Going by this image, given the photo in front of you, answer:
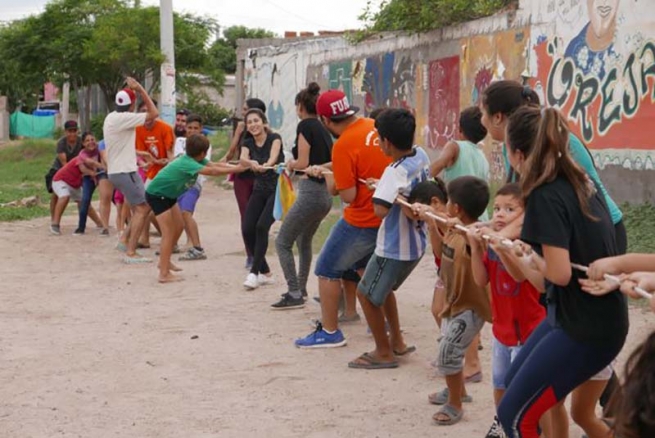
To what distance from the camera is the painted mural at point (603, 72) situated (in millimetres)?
12336

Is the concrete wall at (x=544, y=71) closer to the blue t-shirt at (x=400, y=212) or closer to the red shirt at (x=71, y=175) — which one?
the blue t-shirt at (x=400, y=212)

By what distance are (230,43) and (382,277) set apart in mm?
66588

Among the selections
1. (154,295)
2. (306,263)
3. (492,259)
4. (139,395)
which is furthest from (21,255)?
(492,259)

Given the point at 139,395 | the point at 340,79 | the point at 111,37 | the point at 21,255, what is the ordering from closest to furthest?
the point at 139,395
the point at 21,255
the point at 340,79
the point at 111,37

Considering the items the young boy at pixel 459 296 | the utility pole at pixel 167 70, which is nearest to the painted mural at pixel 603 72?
the young boy at pixel 459 296

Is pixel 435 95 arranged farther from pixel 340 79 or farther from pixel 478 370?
pixel 478 370

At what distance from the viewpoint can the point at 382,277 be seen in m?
6.98

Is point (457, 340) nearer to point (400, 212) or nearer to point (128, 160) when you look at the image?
point (400, 212)

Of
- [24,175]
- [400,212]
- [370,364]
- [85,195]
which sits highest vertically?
[400,212]

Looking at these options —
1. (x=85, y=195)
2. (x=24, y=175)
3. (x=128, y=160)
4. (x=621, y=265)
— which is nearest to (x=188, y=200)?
(x=128, y=160)

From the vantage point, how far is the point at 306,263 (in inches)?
378

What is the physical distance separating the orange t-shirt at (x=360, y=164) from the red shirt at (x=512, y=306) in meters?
2.33

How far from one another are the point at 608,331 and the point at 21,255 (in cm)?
1056

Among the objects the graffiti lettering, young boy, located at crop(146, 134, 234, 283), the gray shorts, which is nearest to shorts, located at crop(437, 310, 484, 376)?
young boy, located at crop(146, 134, 234, 283)
